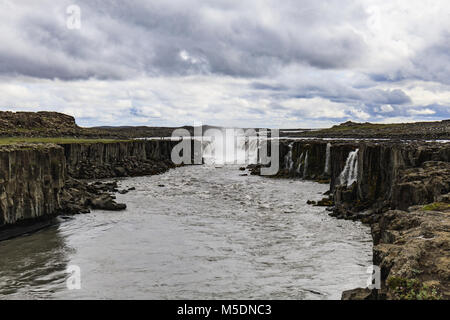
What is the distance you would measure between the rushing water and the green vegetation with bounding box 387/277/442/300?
673 cm

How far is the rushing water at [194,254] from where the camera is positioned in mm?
18922

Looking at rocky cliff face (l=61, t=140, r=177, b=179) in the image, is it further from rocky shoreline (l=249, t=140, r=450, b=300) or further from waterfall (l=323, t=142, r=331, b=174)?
rocky shoreline (l=249, t=140, r=450, b=300)

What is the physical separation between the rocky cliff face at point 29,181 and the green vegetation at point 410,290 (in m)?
25.9

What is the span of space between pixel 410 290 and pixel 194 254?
15.7 meters

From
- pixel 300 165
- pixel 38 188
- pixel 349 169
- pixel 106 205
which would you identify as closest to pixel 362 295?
pixel 38 188

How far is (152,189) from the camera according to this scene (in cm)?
5319

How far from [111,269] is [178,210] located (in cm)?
1761

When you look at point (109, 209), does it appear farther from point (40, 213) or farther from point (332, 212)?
point (332, 212)

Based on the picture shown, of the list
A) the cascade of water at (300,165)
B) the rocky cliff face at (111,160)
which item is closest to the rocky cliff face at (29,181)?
the rocky cliff face at (111,160)

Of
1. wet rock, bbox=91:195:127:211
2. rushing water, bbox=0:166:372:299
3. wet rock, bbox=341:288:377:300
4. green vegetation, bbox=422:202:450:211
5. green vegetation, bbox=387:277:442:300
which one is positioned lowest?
rushing water, bbox=0:166:372:299

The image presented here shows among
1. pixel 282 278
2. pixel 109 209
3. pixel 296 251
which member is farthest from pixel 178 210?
pixel 282 278

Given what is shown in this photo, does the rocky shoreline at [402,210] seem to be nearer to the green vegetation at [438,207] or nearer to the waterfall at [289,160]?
the green vegetation at [438,207]

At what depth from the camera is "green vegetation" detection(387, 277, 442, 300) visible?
33.6 ft

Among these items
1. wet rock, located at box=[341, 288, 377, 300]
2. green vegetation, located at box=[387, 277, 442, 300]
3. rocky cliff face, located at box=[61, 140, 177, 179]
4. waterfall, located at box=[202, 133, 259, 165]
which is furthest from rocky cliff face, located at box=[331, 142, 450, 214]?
waterfall, located at box=[202, 133, 259, 165]
